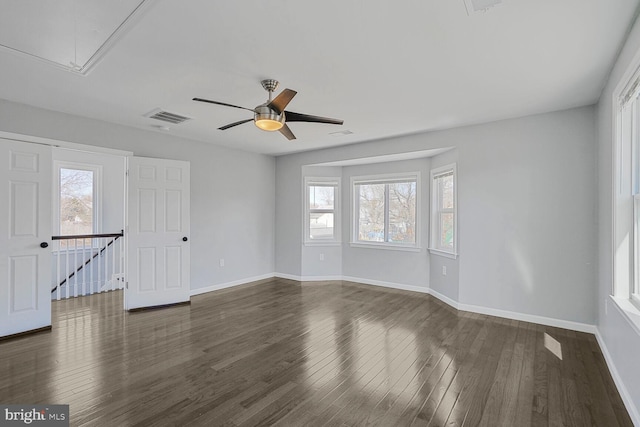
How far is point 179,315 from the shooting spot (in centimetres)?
411

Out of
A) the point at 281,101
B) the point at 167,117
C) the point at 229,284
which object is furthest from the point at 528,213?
the point at 229,284

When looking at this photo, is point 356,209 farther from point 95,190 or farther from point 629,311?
point 95,190

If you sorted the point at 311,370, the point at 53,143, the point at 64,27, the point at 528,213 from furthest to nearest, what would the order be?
the point at 528,213 < the point at 53,143 < the point at 311,370 < the point at 64,27

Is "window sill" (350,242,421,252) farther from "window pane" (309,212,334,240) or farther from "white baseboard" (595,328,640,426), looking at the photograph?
"white baseboard" (595,328,640,426)

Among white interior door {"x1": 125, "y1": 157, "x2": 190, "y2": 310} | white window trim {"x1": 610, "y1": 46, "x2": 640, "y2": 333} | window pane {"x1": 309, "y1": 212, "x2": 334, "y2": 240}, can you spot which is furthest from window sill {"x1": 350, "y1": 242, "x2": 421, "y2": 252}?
white interior door {"x1": 125, "y1": 157, "x2": 190, "y2": 310}

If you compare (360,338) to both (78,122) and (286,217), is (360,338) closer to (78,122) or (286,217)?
(286,217)

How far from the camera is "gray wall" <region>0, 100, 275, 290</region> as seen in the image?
3.79 meters

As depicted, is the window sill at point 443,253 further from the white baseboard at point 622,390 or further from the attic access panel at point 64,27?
the attic access panel at point 64,27

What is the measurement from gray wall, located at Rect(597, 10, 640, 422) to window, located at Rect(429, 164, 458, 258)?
157cm

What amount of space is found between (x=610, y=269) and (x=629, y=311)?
680 mm

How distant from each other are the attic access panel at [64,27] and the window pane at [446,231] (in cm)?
441

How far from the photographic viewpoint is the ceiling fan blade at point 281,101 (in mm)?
2407

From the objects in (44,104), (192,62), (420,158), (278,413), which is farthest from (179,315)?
(420,158)

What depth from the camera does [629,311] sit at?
2.14m
